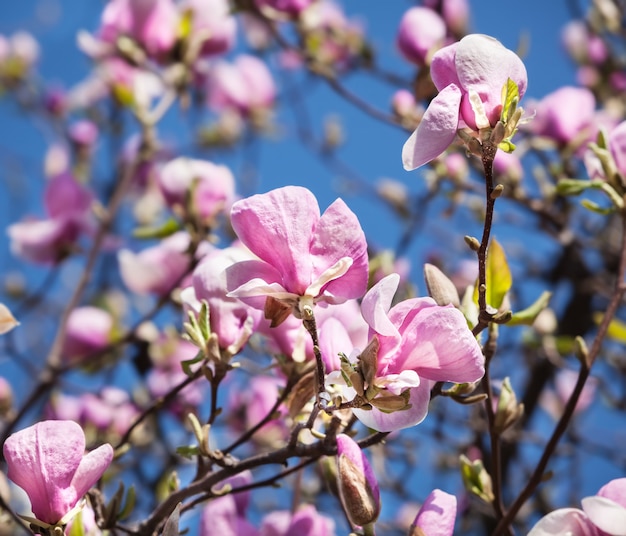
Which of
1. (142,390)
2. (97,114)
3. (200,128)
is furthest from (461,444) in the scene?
(97,114)

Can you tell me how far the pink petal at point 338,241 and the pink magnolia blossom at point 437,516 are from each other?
21cm

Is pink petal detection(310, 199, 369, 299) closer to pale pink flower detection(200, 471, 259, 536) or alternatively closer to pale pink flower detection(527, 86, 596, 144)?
pale pink flower detection(200, 471, 259, 536)

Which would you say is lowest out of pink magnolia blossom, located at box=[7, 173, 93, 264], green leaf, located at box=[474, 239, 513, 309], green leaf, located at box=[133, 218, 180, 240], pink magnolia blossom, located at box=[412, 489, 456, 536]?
pink magnolia blossom, located at box=[7, 173, 93, 264]

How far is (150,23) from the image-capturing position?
4.87 ft

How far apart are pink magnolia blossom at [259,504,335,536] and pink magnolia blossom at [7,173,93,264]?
91 cm

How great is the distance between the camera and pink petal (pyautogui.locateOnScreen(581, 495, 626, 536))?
59cm

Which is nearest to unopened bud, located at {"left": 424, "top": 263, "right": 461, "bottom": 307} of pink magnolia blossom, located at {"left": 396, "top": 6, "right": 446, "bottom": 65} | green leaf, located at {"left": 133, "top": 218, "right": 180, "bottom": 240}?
green leaf, located at {"left": 133, "top": 218, "right": 180, "bottom": 240}

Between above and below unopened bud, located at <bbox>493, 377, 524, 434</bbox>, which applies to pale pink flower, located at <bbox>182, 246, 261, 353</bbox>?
above

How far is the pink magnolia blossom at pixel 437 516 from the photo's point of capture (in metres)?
0.65

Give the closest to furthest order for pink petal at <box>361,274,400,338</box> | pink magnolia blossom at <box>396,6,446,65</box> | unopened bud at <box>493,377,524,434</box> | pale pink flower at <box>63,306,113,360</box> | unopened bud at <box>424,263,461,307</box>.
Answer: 1. pink petal at <box>361,274,400,338</box>
2. unopened bud at <box>424,263,461,307</box>
3. unopened bud at <box>493,377,524,434</box>
4. pink magnolia blossom at <box>396,6,446,65</box>
5. pale pink flower at <box>63,306,113,360</box>

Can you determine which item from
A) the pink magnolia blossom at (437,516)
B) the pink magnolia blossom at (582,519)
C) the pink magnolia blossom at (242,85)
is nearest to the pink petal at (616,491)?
the pink magnolia blossom at (582,519)

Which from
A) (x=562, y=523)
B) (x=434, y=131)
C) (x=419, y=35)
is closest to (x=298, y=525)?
(x=562, y=523)

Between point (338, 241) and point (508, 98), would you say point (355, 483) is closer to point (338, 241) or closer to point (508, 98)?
point (338, 241)

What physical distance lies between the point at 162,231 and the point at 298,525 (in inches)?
21.9
